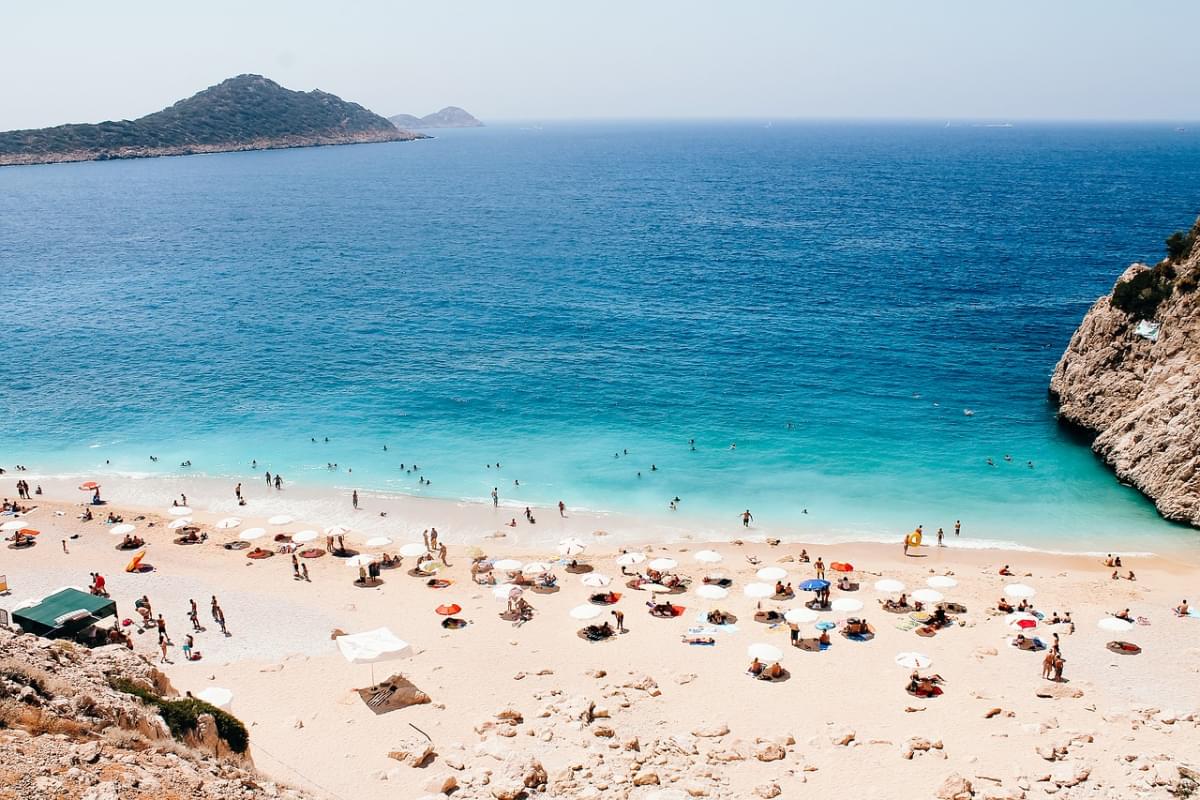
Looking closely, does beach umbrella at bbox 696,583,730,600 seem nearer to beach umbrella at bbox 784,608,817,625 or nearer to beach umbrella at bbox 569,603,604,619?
beach umbrella at bbox 784,608,817,625

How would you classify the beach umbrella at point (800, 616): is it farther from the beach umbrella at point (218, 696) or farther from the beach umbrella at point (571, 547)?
the beach umbrella at point (218, 696)

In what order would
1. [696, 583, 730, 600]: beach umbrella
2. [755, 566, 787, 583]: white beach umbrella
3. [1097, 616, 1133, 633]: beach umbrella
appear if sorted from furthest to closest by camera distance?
[755, 566, 787, 583]: white beach umbrella
[696, 583, 730, 600]: beach umbrella
[1097, 616, 1133, 633]: beach umbrella

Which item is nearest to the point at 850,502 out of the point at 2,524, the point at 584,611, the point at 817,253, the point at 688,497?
the point at 688,497

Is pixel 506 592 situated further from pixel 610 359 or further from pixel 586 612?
pixel 610 359

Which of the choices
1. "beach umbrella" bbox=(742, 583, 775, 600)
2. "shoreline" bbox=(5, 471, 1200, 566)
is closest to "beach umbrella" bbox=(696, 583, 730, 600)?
"beach umbrella" bbox=(742, 583, 775, 600)

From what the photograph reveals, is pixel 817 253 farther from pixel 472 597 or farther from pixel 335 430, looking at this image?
pixel 472 597

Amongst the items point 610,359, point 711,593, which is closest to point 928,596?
point 711,593

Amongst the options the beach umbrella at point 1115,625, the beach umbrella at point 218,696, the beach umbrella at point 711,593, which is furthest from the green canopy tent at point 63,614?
the beach umbrella at point 1115,625
